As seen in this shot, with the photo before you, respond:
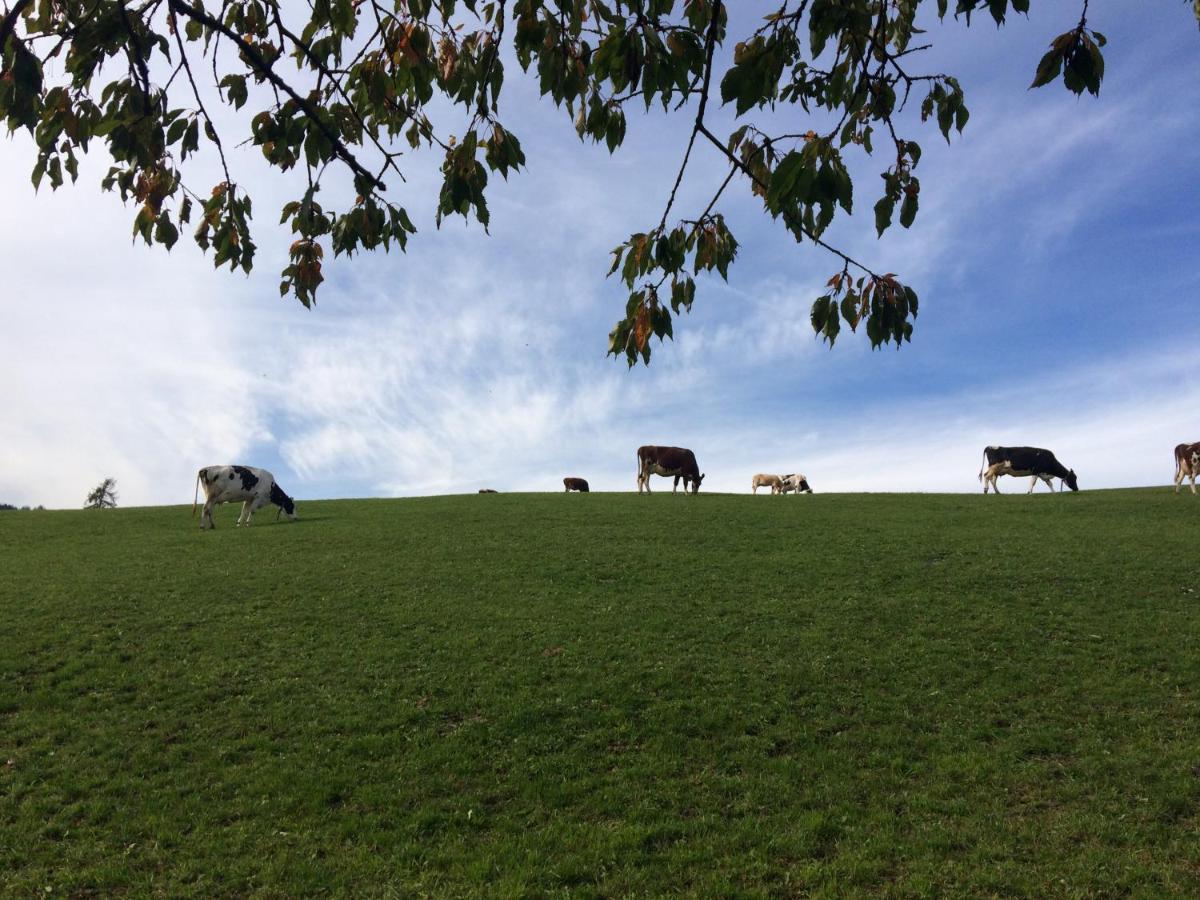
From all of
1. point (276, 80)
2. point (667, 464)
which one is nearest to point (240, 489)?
point (667, 464)

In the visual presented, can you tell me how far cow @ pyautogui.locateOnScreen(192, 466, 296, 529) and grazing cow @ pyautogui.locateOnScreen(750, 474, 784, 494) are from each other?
101 feet

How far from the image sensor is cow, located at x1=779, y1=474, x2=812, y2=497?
51.4 m

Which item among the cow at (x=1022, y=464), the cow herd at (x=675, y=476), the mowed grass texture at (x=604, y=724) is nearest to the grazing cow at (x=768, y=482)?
the cow herd at (x=675, y=476)

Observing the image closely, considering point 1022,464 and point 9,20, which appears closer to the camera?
point 9,20

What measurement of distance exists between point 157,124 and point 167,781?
8.89 metres

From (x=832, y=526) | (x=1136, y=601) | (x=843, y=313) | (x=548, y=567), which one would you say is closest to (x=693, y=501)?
(x=832, y=526)

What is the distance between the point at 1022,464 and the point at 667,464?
67.0 ft

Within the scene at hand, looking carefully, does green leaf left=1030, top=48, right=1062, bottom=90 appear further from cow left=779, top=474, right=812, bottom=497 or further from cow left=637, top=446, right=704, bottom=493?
cow left=779, top=474, right=812, bottom=497

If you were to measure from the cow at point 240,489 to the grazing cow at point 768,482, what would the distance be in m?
30.7

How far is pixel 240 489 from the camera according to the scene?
109 feet

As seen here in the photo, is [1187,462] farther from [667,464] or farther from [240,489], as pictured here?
[240,489]

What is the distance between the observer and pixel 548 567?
76.3 ft

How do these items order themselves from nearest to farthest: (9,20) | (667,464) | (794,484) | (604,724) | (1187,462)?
(9,20) < (604,724) < (1187,462) < (667,464) < (794,484)

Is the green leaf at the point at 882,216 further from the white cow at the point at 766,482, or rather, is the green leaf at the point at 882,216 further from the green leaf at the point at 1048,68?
the white cow at the point at 766,482
